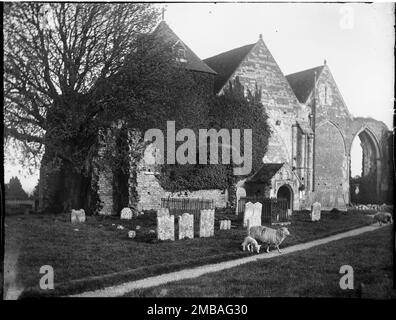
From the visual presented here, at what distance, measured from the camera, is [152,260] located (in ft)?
36.7

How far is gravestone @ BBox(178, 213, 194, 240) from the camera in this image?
14172mm

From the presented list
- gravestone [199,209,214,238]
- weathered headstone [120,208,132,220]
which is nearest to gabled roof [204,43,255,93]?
weathered headstone [120,208,132,220]

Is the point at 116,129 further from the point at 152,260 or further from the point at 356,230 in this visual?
the point at 356,230

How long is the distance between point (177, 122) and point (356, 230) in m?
9.75

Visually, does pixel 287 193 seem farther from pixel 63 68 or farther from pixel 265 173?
pixel 63 68

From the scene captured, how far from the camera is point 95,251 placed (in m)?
11.7

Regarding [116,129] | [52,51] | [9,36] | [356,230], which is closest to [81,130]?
[116,129]

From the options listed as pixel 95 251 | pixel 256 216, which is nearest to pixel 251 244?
pixel 256 216

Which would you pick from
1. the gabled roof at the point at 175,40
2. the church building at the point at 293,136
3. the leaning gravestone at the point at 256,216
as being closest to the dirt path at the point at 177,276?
the leaning gravestone at the point at 256,216

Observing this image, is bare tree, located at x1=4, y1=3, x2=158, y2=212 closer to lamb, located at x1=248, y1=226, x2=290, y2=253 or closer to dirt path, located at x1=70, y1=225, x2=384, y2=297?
dirt path, located at x1=70, y1=225, x2=384, y2=297

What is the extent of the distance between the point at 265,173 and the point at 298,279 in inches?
560

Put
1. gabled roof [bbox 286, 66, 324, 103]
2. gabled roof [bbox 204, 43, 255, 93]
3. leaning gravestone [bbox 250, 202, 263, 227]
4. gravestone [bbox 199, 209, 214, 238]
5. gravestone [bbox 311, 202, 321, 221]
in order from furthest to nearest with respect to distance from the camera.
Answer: gabled roof [bbox 286, 66, 324, 103] → gabled roof [bbox 204, 43, 255, 93] → gravestone [bbox 311, 202, 321, 221] → leaning gravestone [bbox 250, 202, 263, 227] → gravestone [bbox 199, 209, 214, 238]

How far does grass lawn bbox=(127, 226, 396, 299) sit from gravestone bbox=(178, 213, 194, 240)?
3.61 meters

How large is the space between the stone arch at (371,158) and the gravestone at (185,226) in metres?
25.3
